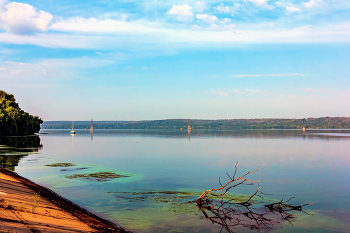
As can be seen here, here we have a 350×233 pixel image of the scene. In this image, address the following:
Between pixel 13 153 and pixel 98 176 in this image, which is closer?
pixel 98 176

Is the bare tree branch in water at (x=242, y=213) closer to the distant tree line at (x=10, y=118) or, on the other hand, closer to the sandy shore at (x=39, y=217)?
the sandy shore at (x=39, y=217)

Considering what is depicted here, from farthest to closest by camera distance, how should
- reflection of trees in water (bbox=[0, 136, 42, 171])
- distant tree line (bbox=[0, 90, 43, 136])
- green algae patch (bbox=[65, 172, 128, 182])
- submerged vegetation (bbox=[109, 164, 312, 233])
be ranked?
distant tree line (bbox=[0, 90, 43, 136]) → reflection of trees in water (bbox=[0, 136, 42, 171]) → green algae patch (bbox=[65, 172, 128, 182]) → submerged vegetation (bbox=[109, 164, 312, 233])

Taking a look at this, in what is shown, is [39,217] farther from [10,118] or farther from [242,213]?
[10,118]

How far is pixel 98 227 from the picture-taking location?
1571 centimetres

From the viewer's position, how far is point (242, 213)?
2106 centimetres

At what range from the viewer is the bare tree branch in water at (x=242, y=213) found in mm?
19000

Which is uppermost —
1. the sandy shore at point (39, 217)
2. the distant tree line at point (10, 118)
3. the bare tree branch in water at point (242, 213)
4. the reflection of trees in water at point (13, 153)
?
the distant tree line at point (10, 118)

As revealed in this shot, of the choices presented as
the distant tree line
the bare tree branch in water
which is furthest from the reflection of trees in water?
the distant tree line

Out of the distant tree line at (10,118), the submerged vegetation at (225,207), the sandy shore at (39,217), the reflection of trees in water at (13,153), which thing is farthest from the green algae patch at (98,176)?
the distant tree line at (10,118)

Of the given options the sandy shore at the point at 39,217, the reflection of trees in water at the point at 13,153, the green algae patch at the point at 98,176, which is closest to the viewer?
the sandy shore at the point at 39,217

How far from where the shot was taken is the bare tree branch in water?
748 inches

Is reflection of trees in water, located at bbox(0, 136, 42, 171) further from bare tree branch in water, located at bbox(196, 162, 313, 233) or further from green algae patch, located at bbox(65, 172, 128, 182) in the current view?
bare tree branch in water, located at bbox(196, 162, 313, 233)

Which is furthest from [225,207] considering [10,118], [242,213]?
[10,118]

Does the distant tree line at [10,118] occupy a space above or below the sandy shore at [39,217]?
above
